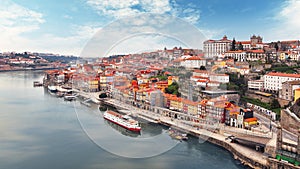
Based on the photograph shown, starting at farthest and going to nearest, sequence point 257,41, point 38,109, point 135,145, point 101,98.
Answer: point 257,41, point 101,98, point 38,109, point 135,145

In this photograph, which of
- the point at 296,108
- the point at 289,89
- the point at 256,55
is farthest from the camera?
the point at 256,55

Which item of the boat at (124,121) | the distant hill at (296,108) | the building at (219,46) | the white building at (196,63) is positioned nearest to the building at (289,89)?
the distant hill at (296,108)

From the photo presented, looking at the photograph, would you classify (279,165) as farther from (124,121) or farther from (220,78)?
(220,78)

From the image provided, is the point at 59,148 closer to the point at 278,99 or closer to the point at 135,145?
the point at 135,145

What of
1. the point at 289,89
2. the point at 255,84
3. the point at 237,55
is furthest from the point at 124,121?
the point at 237,55

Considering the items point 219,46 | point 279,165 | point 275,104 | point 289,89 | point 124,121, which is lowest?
point 279,165

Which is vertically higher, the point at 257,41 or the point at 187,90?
the point at 257,41

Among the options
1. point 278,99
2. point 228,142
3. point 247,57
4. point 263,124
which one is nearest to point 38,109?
point 228,142

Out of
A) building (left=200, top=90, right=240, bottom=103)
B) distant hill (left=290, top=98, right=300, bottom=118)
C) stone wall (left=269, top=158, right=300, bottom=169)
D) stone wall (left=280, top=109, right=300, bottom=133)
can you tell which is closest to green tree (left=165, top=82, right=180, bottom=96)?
building (left=200, top=90, right=240, bottom=103)

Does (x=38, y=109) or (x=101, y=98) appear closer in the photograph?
(x=38, y=109)
